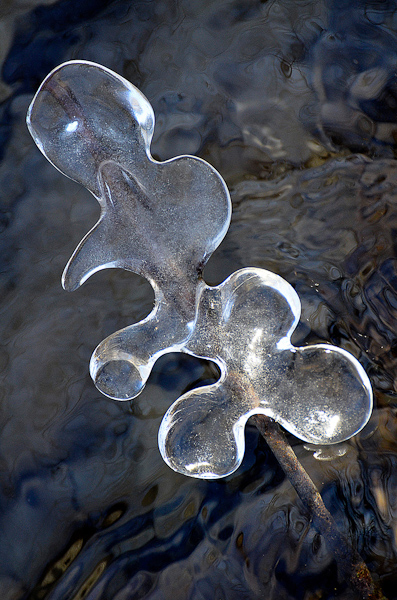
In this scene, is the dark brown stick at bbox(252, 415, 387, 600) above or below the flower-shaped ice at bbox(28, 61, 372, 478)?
below

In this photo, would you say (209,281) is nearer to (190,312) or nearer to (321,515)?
(190,312)

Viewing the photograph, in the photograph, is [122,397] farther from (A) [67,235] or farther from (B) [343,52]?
(B) [343,52]

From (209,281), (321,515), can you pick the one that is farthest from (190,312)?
(321,515)

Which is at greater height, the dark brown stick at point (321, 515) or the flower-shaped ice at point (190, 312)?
the flower-shaped ice at point (190, 312)

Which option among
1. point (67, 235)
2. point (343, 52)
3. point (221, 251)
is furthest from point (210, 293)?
point (343, 52)
